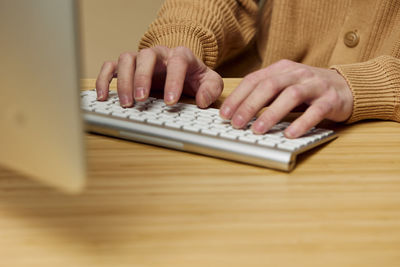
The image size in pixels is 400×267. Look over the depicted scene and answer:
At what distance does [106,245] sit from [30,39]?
17cm

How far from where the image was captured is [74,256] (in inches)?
12.7

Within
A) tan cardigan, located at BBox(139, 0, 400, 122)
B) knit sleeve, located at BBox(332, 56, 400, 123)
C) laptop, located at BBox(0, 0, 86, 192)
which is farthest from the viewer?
tan cardigan, located at BBox(139, 0, 400, 122)

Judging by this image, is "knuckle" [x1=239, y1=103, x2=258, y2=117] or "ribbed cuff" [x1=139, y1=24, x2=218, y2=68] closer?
"knuckle" [x1=239, y1=103, x2=258, y2=117]

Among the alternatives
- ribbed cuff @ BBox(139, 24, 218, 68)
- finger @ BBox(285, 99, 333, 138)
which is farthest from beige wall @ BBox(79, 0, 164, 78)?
finger @ BBox(285, 99, 333, 138)

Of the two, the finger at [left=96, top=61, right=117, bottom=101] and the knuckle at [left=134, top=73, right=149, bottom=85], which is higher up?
the knuckle at [left=134, top=73, right=149, bottom=85]

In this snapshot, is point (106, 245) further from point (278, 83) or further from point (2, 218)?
point (278, 83)

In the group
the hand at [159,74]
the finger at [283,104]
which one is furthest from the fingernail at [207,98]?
the finger at [283,104]

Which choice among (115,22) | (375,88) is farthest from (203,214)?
(115,22)

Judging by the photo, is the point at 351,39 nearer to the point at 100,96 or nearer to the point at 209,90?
the point at 209,90

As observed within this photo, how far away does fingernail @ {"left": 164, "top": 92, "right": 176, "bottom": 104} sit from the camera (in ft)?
2.10

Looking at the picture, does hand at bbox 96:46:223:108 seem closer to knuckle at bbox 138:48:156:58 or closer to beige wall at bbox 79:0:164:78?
knuckle at bbox 138:48:156:58

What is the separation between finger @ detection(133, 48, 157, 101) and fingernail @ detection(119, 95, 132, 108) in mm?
12

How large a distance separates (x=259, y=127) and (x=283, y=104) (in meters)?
0.07

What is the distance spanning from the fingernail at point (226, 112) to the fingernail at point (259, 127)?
5 centimetres
